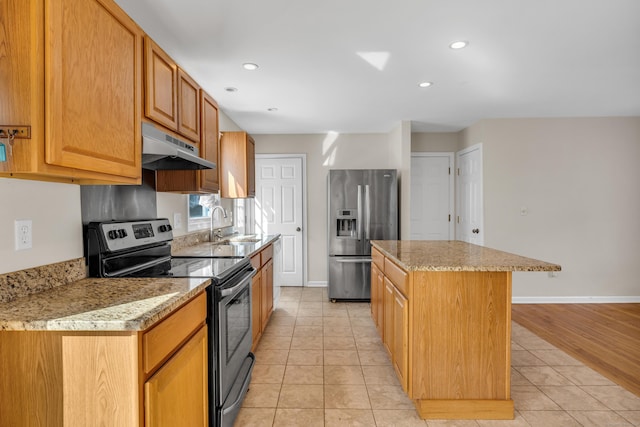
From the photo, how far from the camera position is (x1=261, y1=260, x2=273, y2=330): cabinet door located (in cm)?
303

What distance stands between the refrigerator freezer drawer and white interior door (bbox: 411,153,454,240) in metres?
1.19

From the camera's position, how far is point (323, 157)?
4.98 m

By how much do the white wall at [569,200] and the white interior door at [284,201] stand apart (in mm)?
2552

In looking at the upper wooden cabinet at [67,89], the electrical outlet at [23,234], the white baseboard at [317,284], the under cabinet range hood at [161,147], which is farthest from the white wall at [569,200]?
the electrical outlet at [23,234]

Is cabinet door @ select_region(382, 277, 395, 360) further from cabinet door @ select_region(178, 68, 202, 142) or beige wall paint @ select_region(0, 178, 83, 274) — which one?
beige wall paint @ select_region(0, 178, 83, 274)

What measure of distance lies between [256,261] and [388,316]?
114cm

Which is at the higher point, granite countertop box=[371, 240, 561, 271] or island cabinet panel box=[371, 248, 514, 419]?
granite countertop box=[371, 240, 561, 271]

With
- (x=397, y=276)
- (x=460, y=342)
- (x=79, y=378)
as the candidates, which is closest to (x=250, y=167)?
(x=397, y=276)

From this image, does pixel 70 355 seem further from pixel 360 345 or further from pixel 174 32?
pixel 360 345

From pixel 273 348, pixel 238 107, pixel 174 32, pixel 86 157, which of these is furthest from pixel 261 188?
pixel 86 157

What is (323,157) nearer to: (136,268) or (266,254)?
(266,254)

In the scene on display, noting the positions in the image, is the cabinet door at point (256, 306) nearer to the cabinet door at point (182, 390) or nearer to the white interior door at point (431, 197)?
the cabinet door at point (182, 390)

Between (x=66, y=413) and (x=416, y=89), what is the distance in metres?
3.29

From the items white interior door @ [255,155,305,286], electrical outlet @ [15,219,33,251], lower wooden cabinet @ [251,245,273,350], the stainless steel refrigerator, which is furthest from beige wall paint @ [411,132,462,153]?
electrical outlet @ [15,219,33,251]
